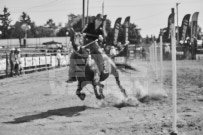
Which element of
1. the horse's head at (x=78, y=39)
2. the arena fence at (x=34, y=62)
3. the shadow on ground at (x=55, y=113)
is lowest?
the shadow on ground at (x=55, y=113)

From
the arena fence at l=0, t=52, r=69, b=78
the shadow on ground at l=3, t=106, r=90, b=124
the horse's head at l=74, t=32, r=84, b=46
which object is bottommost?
the shadow on ground at l=3, t=106, r=90, b=124

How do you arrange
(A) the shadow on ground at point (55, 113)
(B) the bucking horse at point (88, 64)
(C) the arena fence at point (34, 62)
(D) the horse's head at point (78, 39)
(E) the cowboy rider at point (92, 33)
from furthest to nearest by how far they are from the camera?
(C) the arena fence at point (34, 62)
(E) the cowboy rider at point (92, 33)
(B) the bucking horse at point (88, 64)
(D) the horse's head at point (78, 39)
(A) the shadow on ground at point (55, 113)

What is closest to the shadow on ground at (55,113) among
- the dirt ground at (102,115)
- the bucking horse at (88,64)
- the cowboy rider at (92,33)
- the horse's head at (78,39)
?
the dirt ground at (102,115)

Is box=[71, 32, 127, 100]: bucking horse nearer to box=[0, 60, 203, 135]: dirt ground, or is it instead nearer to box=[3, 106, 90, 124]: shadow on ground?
box=[3, 106, 90, 124]: shadow on ground

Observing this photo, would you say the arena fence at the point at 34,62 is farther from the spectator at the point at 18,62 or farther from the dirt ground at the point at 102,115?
the dirt ground at the point at 102,115

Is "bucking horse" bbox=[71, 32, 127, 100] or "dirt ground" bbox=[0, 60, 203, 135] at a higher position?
"bucking horse" bbox=[71, 32, 127, 100]

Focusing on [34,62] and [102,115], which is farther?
[34,62]

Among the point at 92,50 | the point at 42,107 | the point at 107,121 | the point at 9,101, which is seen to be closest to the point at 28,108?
the point at 42,107

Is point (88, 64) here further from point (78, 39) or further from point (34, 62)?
point (34, 62)

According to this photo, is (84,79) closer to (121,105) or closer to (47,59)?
(121,105)

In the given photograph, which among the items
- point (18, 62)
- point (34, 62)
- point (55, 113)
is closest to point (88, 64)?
point (55, 113)

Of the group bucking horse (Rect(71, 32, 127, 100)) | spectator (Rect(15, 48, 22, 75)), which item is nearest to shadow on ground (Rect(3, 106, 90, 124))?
bucking horse (Rect(71, 32, 127, 100))

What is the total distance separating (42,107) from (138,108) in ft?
9.38

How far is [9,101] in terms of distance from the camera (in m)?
10.1
